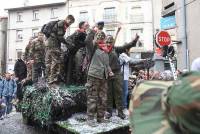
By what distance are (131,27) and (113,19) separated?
2132 millimetres

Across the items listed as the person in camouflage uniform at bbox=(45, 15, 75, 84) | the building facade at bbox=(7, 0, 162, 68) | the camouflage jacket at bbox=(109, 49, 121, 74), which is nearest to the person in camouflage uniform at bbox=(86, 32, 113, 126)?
the camouflage jacket at bbox=(109, 49, 121, 74)

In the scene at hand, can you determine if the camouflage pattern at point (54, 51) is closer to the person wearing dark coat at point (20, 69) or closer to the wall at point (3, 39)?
the person wearing dark coat at point (20, 69)

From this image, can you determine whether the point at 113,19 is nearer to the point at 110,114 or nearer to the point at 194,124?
the point at 110,114

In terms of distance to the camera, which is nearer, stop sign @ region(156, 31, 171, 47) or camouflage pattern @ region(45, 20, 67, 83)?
camouflage pattern @ region(45, 20, 67, 83)

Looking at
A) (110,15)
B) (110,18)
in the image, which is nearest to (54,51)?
(110,18)

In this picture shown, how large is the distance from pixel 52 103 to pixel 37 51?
8.61 feet

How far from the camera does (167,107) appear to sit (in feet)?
4.91

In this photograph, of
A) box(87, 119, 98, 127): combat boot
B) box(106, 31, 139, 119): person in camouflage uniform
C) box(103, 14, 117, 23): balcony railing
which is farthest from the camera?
box(103, 14, 117, 23): balcony railing

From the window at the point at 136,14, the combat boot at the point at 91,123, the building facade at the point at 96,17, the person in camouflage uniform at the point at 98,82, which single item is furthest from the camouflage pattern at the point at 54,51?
the window at the point at 136,14

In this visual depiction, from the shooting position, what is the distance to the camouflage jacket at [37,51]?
30.1 feet

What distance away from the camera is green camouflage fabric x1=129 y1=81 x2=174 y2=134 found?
1645mm

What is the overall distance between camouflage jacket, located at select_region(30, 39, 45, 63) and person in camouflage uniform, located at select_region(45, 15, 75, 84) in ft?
3.66

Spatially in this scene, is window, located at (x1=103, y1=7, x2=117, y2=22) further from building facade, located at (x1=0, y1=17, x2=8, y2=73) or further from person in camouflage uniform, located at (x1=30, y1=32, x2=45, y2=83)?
person in camouflage uniform, located at (x1=30, y1=32, x2=45, y2=83)

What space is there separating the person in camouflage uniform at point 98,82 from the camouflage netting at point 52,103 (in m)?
0.26
